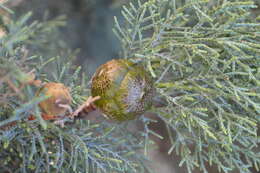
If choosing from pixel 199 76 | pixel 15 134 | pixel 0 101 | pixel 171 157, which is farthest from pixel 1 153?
pixel 171 157

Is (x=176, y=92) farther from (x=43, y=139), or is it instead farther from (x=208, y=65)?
(x=43, y=139)

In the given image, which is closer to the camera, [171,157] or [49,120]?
[49,120]

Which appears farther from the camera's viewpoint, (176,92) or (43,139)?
(176,92)

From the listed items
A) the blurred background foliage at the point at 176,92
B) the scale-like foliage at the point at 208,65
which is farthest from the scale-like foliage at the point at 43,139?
the scale-like foliage at the point at 208,65

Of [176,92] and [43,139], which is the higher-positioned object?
[43,139]

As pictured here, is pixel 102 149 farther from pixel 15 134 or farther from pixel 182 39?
pixel 182 39

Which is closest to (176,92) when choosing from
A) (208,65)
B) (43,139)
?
(208,65)

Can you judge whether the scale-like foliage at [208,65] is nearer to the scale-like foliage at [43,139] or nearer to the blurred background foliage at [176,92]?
the blurred background foliage at [176,92]

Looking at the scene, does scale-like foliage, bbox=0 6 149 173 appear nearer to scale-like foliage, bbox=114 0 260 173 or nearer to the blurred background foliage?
the blurred background foliage

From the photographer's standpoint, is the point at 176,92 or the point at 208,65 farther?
the point at 176,92

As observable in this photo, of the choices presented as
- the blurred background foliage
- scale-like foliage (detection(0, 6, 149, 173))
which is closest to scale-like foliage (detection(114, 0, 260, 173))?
the blurred background foliage

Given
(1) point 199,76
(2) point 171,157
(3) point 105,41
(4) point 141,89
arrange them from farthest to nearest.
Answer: (3) point 105,41, (2) point 171,157, (1) point 199,76, (4) point 141,89
